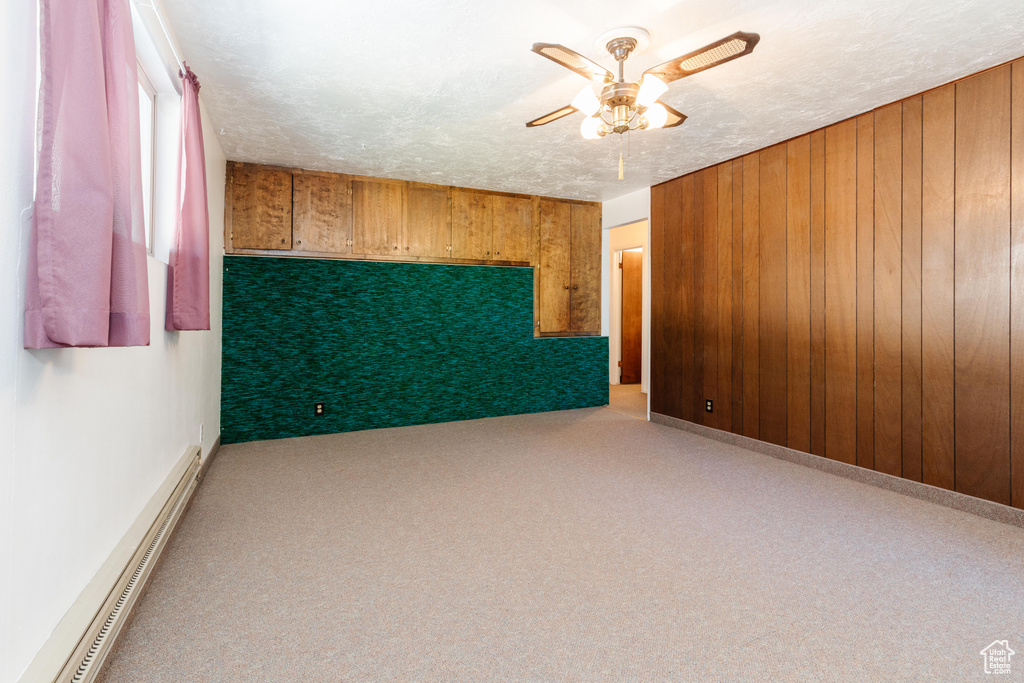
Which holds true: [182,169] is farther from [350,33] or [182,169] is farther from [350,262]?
[350,262]

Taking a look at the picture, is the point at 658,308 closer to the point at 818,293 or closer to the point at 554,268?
the point at 554,268

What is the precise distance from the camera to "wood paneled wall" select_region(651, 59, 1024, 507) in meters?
2.80

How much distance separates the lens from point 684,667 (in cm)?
158

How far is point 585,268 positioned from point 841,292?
305cm

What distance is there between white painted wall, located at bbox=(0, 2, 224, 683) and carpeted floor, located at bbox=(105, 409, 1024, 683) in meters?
0.40

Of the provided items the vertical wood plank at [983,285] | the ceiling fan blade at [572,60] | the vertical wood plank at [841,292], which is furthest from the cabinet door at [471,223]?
the vertical wood plank at [983,285]

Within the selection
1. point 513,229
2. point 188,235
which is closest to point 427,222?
point 513,229

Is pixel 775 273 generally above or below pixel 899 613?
above

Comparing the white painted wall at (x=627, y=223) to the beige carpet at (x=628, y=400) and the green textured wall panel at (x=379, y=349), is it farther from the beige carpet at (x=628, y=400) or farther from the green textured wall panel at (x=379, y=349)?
the green textured wall panel at (x=379, y=349)

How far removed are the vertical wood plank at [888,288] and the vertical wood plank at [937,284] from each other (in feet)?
0.47

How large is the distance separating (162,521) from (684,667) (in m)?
2.15

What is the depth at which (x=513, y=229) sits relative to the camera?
225 inches

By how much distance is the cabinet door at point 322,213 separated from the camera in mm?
4684

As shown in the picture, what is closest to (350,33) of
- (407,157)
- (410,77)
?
(410,77)
